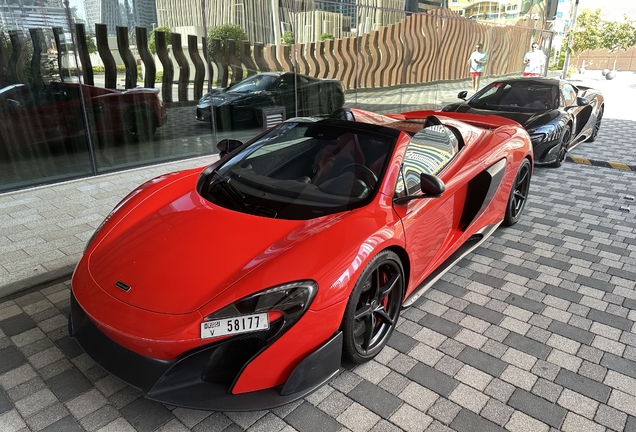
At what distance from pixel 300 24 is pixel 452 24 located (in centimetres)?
617

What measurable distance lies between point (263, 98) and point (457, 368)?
7233 mm

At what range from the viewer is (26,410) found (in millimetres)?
2246

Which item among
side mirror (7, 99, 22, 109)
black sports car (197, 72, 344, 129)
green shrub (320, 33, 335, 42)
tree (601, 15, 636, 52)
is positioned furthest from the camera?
tree (601, 15, 636, 52)

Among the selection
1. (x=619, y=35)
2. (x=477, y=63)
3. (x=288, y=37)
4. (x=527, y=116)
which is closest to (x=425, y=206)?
(x=527, y=116)

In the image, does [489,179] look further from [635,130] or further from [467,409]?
[635,130]

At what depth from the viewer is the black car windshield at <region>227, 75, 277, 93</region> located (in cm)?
834

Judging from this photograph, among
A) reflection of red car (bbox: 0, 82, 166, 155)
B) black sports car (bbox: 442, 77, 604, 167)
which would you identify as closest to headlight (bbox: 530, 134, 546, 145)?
black sports car (bbox: 442, 77, 604, 167)

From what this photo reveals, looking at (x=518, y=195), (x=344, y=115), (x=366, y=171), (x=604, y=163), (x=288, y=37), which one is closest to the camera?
(x=366, y=171)

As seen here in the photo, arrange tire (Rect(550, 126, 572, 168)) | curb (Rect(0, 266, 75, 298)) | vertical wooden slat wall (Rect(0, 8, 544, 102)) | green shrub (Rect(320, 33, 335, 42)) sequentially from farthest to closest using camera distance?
green shrub (Rect(320, 33, 335, 42)) < tire (Rect(550, 126, 572, 168)) < vertical wooden slat wall (Rect(0, 8, 544, 102)) < curb (Rect(0, 266, 75, 298))

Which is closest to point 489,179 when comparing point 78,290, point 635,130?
point 78,290

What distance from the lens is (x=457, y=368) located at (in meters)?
2.58

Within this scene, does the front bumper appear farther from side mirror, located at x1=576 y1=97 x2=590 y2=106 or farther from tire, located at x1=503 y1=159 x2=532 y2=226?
side mirror, located at x1=576 y1=97 x2=590 y2=106

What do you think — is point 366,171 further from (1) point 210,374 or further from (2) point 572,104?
(2) point 572,104

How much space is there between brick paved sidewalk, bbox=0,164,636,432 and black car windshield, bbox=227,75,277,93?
571cm
